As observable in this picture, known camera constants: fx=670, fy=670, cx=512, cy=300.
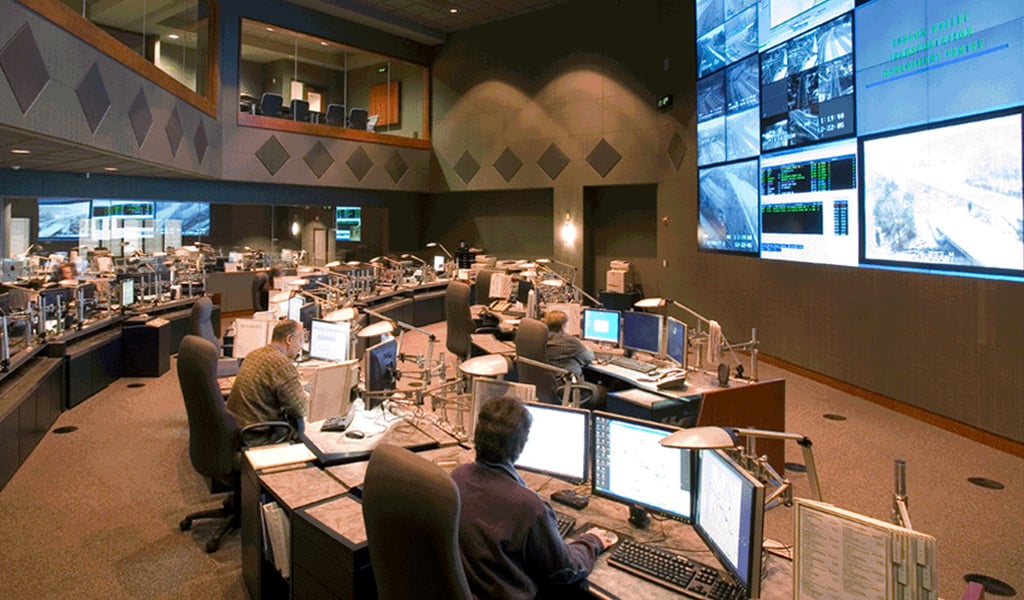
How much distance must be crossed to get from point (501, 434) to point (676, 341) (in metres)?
3.08

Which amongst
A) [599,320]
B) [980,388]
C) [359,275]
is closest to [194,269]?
[359,275]

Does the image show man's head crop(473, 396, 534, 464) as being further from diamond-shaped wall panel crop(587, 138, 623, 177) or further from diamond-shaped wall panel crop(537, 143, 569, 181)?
diamond-shaped wall panel crop(537, 143, 569, 181)

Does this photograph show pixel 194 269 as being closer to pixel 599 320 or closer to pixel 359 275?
pixel 359 275

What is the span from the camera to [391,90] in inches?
594

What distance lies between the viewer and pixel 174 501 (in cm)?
418

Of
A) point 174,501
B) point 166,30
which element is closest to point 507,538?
point 174,501

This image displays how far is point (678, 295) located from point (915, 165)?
5.30m

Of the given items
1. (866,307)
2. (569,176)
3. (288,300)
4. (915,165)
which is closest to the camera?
(915,165)

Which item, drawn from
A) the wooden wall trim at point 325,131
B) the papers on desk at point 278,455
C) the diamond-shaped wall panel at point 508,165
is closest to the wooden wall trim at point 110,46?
the wooden wall trim at point 325,131

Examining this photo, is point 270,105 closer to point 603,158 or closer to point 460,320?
point 603,158

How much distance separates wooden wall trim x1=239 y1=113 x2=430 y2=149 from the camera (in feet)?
38.1

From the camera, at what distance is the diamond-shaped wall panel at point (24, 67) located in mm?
4771

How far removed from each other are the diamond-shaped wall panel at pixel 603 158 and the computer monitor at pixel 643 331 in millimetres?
7188

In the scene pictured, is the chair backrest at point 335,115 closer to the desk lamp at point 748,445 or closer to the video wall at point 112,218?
the video wall at point 112,218
